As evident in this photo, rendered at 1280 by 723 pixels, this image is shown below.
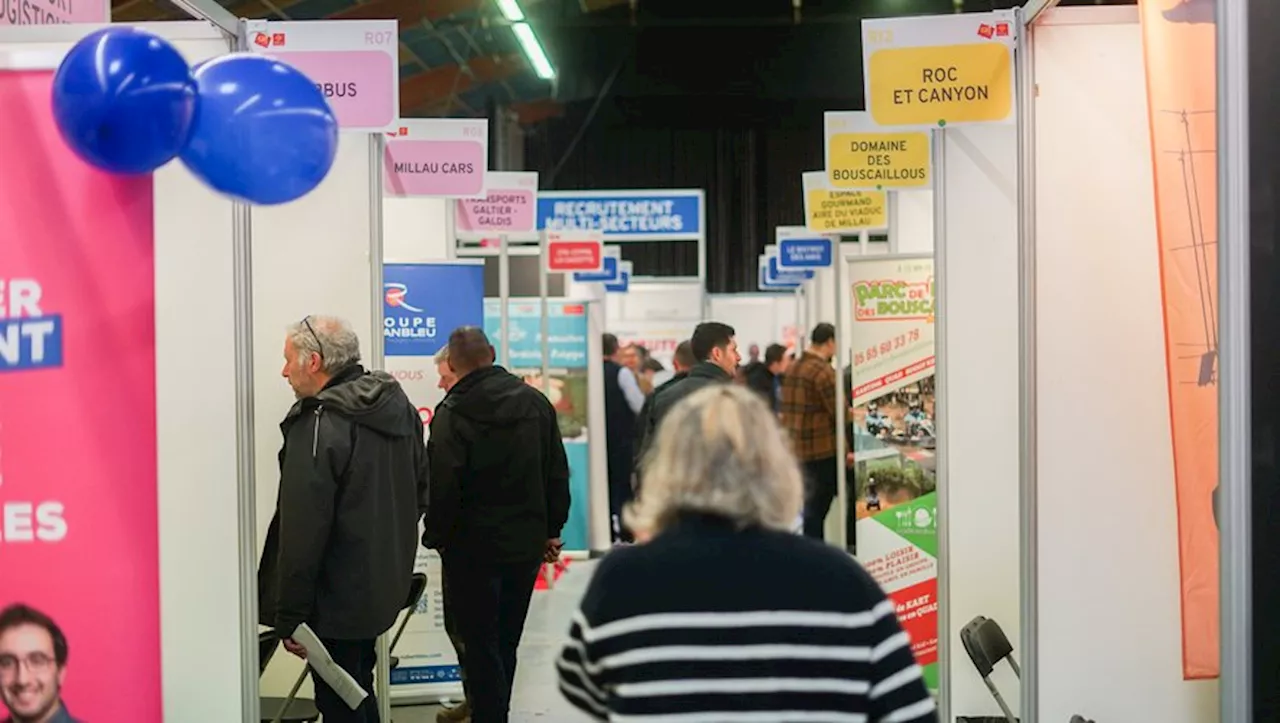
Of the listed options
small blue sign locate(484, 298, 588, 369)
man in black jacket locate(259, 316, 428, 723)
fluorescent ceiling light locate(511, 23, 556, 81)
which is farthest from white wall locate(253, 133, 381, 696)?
fluorescent ceiling light locate(511, 23, 556, 81)

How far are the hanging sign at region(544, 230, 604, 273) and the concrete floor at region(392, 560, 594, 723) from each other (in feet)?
7.95

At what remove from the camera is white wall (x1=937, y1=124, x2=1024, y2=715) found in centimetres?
421

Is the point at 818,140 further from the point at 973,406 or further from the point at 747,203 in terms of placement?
the point at 973,406

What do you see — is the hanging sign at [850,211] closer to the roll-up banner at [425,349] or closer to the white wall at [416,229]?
A: the white wall at [416,229]

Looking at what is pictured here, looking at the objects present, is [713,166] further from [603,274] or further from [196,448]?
[196,448]

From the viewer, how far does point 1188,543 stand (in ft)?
Result: 8.66

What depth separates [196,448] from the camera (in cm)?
289

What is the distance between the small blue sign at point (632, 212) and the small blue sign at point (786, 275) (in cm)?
186

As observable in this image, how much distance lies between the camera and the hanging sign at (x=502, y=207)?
8.50 meters

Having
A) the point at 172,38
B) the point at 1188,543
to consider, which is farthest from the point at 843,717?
the point at 172,38

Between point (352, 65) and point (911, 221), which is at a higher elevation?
point (352, 65)

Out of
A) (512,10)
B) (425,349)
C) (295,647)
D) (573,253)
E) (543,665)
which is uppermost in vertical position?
(512,10)

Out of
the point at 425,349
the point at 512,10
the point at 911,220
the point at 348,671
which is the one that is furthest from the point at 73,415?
the point at 512,10

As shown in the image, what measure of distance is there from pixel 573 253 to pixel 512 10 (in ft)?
6.74
